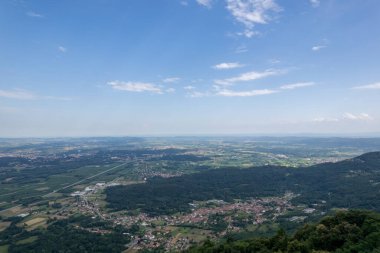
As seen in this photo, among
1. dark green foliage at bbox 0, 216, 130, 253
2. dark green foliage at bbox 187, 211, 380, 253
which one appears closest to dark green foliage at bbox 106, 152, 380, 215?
dark green foliage at bbox 0, 216, 130, 253

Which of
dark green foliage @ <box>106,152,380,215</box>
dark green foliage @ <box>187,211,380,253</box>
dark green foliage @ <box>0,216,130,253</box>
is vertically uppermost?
dark green foliage @ <box>187,211,380,253</box>

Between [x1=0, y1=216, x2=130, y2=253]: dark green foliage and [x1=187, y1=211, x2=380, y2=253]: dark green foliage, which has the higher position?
[x1=187, y1=211, x2=380, y2=253]: dark green foliage

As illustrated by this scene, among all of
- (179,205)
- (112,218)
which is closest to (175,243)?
(112,218)

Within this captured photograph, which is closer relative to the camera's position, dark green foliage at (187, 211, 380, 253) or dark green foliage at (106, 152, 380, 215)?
dark green foliage at (187, 211, 380, 253)

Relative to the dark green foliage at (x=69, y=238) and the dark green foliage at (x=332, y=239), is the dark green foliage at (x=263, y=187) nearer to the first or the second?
the dark green foliage at (x=69, y=238)

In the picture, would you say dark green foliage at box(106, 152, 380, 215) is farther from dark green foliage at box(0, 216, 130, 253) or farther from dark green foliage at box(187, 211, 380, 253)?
dark green foliage at box(187, 211, 380, 253)

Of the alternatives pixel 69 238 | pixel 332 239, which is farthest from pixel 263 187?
pixel 332 239
